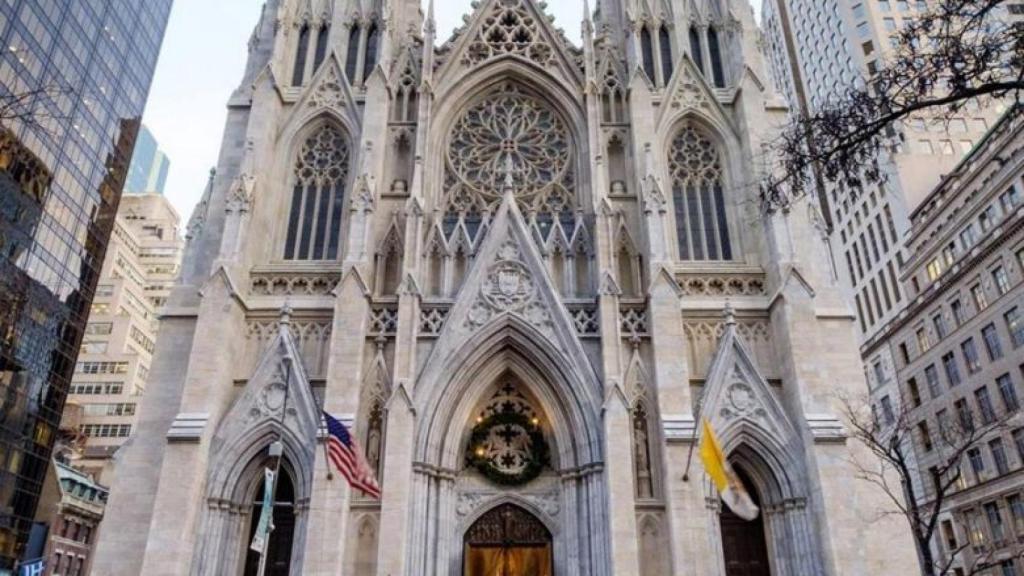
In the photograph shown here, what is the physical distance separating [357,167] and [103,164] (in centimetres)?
3153

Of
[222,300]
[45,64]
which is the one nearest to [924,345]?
[222,300]

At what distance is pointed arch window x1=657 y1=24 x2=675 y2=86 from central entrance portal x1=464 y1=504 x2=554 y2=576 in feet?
49.5

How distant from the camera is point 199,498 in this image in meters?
18.6

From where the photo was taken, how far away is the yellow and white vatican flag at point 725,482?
51.7 ft

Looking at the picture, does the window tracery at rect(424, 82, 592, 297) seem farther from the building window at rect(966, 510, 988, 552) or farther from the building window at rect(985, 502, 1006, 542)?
the building window at rect(966, 510, 988, 552)

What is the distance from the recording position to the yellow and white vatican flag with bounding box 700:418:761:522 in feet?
51.7

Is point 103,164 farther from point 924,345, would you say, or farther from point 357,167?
point 924,345

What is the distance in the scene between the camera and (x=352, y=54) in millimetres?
26219

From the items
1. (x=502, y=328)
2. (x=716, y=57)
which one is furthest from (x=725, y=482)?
(x=716, y=57)

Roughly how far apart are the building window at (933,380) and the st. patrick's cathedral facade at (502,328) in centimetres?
2204

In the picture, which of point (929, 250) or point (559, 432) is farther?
point (929, 250)

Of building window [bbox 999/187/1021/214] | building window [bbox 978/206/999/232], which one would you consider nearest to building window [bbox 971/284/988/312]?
building window [bbox 978/206/999/232]

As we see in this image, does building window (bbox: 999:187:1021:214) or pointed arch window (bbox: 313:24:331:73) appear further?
building window (bbox: 999:187:1021:214)

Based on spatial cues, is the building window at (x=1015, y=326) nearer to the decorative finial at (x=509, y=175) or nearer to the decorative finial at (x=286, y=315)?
the decorative finial at (x=509, y=175)
